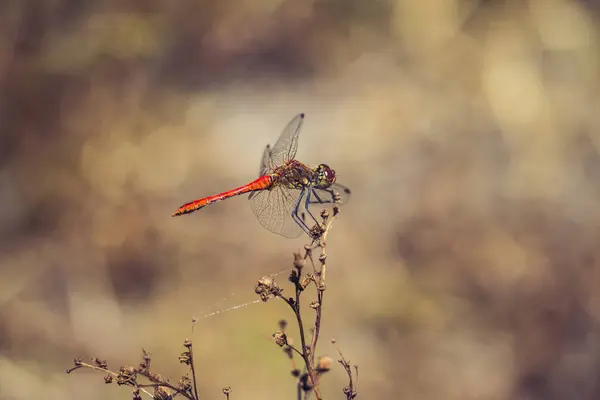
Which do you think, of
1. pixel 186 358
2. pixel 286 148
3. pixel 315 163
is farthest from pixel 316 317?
pixel 315 163

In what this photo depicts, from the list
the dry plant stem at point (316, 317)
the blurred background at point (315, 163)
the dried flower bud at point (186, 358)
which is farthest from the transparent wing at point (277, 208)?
the blurred background at point (315, 163)

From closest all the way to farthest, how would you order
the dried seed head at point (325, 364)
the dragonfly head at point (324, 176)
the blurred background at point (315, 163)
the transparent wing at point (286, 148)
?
1. the dried seed head at point (325, 364)
2. the dragonfly head at point (324, 176)
3. the transparent wing at point (286, 148)
4. the blurred background at point (315, 163)

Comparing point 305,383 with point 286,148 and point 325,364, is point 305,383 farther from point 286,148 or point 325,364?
point 286,148

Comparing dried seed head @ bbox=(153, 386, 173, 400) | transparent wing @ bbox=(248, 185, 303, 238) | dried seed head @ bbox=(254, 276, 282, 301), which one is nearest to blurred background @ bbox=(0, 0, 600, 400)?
transparent wing @ bbox=(248, 185, 303, 238)

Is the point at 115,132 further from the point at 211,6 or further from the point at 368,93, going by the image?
the point at 368,93

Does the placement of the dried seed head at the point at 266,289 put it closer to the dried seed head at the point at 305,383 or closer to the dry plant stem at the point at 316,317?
the dry plant stem at the point at 316,317

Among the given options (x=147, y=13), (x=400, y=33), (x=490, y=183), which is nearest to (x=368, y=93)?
(x=400, y=33)
